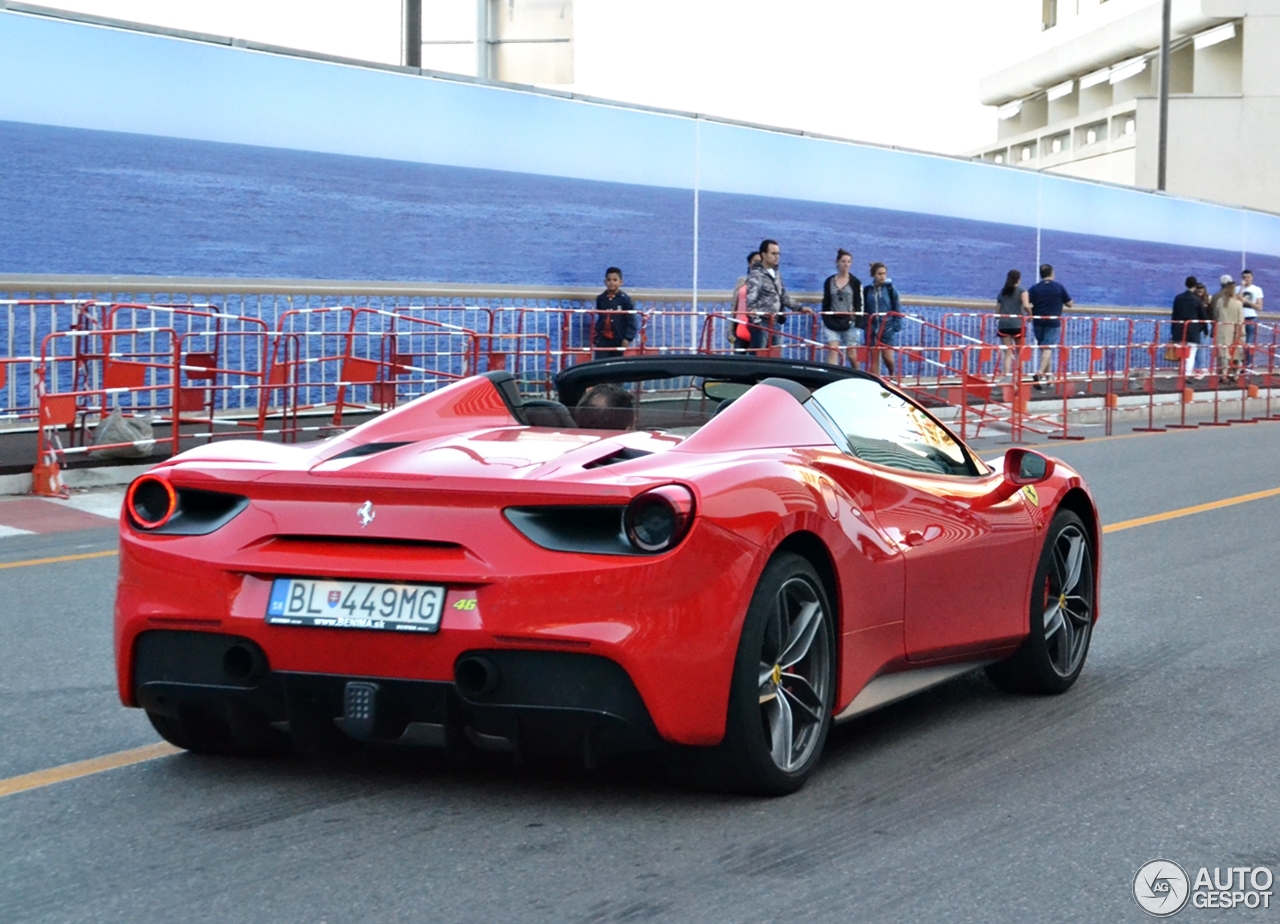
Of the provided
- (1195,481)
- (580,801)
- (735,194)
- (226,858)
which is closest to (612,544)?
(580,801)

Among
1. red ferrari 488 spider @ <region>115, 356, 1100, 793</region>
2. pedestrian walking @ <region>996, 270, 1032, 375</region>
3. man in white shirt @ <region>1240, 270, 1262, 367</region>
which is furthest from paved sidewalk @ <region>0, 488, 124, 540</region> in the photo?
man in white shirt @ <region>1240, 270, 1262, 367</region>

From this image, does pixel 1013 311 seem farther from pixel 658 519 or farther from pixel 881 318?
pixel 658 519

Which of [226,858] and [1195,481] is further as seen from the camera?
[1195,481]

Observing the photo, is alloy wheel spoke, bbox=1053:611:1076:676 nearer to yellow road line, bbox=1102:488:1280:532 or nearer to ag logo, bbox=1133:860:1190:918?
ag logo, bbox=1133:860:1190:918

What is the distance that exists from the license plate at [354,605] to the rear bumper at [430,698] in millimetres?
127

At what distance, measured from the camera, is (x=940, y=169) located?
30.3 metres

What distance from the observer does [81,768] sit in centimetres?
527

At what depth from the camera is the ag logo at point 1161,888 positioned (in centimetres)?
411

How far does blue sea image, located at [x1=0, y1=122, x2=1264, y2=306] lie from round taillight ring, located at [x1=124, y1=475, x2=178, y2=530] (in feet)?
39.9

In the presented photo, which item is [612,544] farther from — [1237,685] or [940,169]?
[940,169]

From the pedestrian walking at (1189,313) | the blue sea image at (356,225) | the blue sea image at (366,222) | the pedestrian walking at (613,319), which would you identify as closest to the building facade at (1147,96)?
the pedestrian walking at (1189,313)

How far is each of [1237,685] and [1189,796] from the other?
176 centimetres

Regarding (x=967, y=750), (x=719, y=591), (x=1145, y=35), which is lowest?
(x=967, y=750)

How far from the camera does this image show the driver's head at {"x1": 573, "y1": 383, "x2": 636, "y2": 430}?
18.3 feet
